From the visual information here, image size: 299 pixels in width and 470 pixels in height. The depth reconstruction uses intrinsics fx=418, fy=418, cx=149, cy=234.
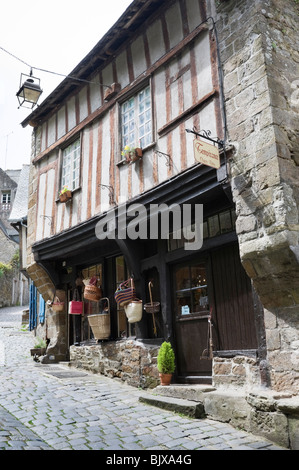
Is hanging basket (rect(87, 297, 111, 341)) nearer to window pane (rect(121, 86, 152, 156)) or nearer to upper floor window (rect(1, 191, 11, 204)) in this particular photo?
window pane (rect(121, 86, 152, 156))

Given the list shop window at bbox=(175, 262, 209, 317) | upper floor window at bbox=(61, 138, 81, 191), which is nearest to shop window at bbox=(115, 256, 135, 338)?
shop window at bbox=(175, 262, 209, 317)

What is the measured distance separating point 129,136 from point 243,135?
2.65m

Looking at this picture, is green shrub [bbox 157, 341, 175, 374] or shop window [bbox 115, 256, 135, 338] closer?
green shrub [bbox 157, 341, 175, 374]

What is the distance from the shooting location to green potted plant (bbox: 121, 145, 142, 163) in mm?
6391

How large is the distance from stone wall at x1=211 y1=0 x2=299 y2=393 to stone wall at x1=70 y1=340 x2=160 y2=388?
240 centimetres

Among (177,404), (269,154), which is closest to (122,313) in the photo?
(177,404)

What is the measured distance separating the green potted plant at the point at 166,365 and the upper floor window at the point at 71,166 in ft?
12.3

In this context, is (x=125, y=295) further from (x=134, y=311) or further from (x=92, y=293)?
(x=92, y=293)

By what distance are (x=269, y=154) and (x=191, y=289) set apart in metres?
2.42

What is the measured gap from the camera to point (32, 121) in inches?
379

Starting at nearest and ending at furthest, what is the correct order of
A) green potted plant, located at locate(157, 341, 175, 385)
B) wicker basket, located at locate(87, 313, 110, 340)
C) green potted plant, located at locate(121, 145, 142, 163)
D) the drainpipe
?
the drainpipe, green potted plant, located at locate(157, 341, 175, 385), green potted plant, located at locate(121, 145, 142, 163), wicker basket, located at locate(87, 313, 110, 340)

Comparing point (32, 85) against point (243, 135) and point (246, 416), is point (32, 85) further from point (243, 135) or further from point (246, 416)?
point (246, 416)

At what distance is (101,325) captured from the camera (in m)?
7.41
